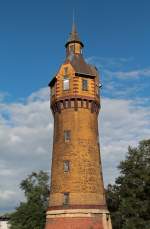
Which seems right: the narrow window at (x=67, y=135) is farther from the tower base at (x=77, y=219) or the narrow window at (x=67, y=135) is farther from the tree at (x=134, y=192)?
the tree at (x=134, y=192)

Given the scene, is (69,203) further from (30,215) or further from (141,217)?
(30,215)

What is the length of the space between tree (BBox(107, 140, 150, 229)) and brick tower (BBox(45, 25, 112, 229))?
5.29 m

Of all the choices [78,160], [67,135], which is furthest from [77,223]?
[67,135]

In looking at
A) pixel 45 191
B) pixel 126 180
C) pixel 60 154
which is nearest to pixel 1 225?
pixel 45 191

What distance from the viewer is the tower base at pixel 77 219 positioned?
124ft

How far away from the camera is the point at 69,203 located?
126 ft

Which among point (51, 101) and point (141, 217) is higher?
point (51, 101)

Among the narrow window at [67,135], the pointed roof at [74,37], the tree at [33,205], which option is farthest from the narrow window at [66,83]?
the tree at [33,205]

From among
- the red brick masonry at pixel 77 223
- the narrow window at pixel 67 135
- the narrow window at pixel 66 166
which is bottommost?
the red brick masonry at pixel 77 223

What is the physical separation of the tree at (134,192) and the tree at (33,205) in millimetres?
9575

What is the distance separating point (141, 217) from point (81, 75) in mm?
17140

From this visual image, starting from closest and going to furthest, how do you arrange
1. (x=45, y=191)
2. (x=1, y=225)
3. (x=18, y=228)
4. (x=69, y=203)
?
(x=69, y=203)
(x=18, y=228)
(x=45, y=191)
(x=1, y=225)

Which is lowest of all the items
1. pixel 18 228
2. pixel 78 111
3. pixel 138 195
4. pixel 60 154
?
pixel 18 228

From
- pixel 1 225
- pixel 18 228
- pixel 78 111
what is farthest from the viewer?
pixel 1 225
